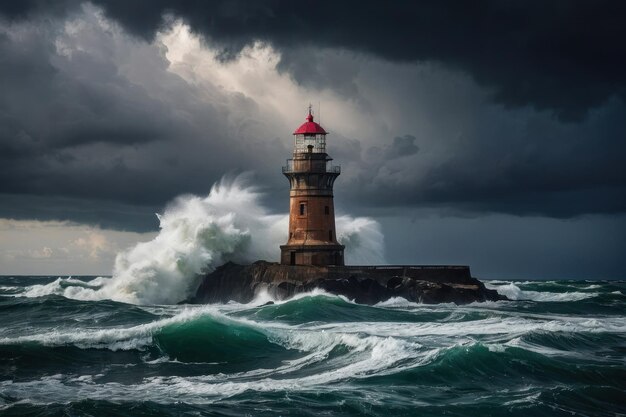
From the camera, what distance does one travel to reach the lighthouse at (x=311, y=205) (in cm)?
3569

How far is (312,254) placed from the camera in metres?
35.6

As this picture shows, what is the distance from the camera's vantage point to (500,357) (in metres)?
18.5

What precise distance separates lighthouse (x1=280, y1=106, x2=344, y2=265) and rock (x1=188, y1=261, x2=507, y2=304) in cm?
121

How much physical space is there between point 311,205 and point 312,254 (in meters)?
1.90

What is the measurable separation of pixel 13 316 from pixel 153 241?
12.9 m

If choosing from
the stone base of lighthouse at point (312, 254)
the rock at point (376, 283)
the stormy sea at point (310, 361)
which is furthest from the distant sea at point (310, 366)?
the stone base of lighthouse at point (312, 254)

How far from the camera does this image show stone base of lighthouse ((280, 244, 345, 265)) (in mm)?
35594

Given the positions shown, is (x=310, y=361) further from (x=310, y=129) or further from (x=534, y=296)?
(x=534, y=296)

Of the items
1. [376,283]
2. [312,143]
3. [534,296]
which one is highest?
[312,143]

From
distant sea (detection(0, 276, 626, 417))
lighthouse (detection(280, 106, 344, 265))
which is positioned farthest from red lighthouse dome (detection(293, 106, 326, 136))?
distant sea (detection(0, 276, 626, 417))

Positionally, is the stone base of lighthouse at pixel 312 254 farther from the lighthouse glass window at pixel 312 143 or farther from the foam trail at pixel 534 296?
the foam trail at pixel 534 296

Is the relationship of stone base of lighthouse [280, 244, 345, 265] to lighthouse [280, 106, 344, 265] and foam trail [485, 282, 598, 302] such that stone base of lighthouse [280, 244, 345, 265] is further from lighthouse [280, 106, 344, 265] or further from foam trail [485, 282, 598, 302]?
foam trail [485, 282, 598, 302]

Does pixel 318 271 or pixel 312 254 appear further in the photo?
pixel 312 254

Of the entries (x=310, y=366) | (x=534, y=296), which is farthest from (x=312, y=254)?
(x=310, y=366)
